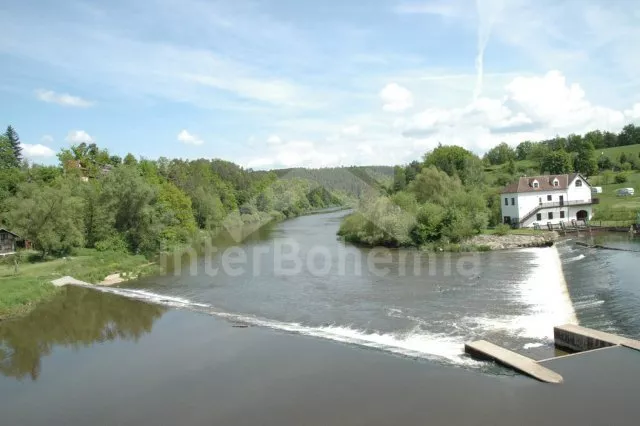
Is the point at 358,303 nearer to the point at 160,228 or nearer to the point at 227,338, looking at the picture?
the point at 227,338

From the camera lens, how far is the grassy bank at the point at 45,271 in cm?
2984

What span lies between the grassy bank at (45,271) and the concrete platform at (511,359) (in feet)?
81.5

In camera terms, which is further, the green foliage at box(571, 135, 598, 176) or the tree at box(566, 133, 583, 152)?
the tree at box(566, 133, 583, 152)

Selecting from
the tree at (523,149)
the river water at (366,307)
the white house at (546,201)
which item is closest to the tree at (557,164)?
the white house at (546,201)

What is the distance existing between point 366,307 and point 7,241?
134 ft

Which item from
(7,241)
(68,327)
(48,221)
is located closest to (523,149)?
(48,221)

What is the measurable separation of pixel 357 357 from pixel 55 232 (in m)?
35.0

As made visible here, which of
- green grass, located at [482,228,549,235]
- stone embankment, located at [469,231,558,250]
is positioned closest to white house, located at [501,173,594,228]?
green grass, located at [482,228,549,235]

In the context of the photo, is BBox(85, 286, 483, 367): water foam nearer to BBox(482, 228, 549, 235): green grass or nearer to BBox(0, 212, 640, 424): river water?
BBox(0, 212, 640, 424): river water

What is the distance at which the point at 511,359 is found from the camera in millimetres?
16859

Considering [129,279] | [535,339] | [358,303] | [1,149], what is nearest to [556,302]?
[535,339]

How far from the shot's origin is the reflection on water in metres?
22.4

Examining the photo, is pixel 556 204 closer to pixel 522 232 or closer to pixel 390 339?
pixel 522 232

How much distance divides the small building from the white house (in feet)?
166
